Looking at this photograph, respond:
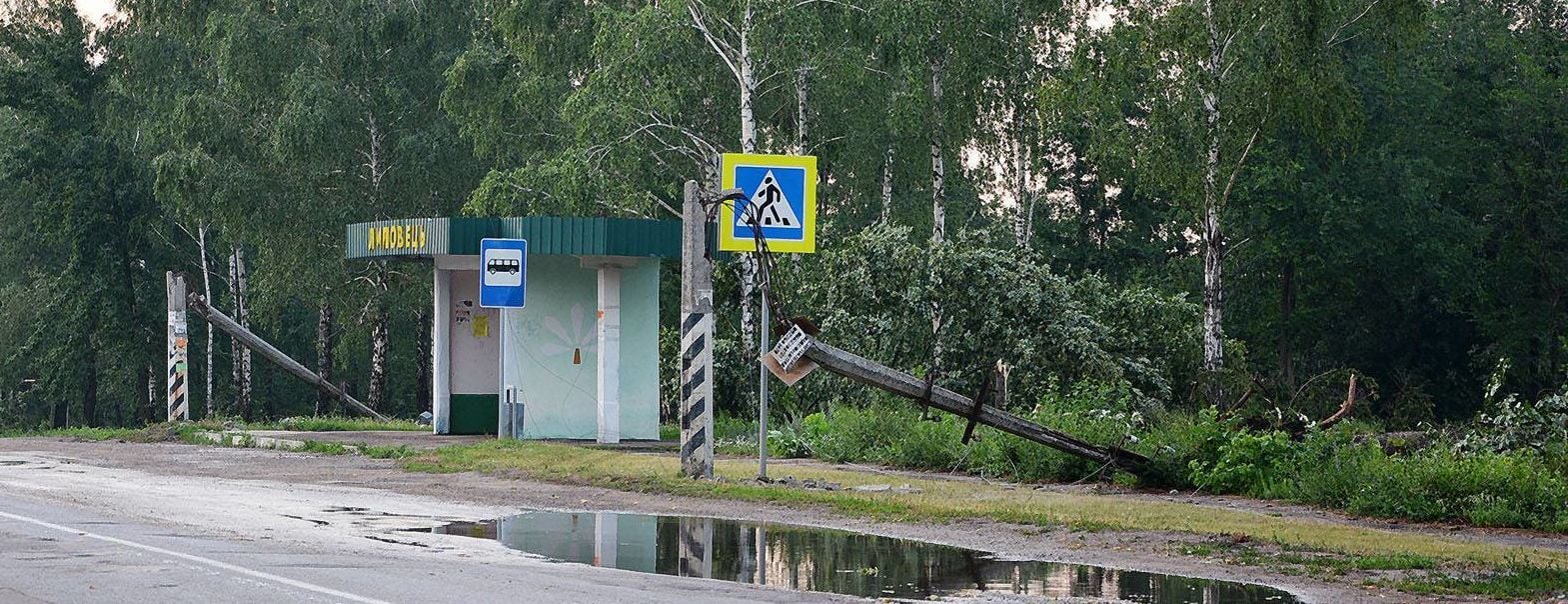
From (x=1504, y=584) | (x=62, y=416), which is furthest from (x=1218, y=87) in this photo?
(x=62, y=416)

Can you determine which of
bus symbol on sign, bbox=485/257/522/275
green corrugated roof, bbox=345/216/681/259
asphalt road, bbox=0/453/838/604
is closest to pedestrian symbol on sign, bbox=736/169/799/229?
asphalt road, bbox=0/453/838/604

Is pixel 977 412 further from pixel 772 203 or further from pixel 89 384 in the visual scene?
pixel 89 384

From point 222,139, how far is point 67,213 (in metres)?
10.2

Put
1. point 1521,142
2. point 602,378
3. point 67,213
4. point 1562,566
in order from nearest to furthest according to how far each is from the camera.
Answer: point 1562,566 < point 602,378 < point 1521,142 < point 67,213

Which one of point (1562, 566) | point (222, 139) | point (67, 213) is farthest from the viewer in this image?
point (67, 213)

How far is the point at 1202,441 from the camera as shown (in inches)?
818

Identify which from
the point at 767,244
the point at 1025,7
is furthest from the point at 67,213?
the point at 767,244

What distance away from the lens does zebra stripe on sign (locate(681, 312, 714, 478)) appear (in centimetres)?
2069

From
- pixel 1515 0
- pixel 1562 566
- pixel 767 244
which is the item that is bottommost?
pixel 1562 566

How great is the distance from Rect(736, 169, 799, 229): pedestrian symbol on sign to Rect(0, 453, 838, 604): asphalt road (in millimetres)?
4838

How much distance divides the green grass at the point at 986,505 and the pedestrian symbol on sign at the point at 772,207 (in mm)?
2738

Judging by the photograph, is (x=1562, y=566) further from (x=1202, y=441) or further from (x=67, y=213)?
(x=67, y=213)

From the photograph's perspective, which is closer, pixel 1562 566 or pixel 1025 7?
→ pixel 1562 566

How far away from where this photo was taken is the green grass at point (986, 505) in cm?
1473
